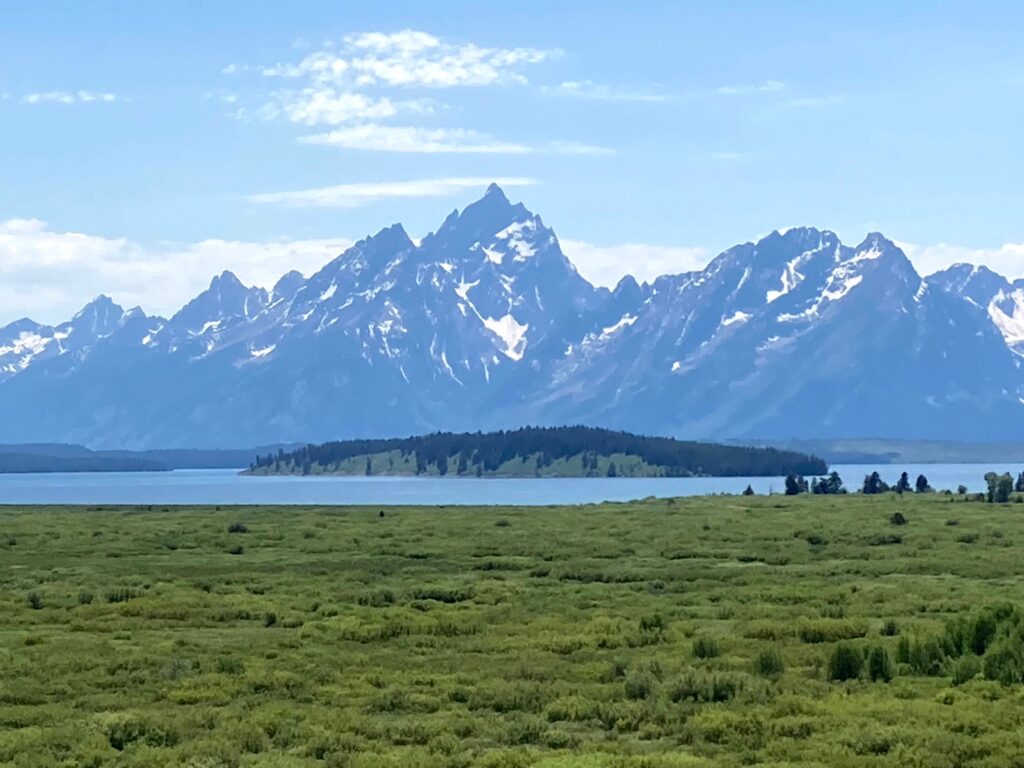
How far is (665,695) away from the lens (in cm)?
3641

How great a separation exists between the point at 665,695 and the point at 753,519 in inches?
3271

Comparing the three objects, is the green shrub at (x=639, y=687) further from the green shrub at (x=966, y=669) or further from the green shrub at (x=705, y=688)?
the green shrub at (x=966, y=669)

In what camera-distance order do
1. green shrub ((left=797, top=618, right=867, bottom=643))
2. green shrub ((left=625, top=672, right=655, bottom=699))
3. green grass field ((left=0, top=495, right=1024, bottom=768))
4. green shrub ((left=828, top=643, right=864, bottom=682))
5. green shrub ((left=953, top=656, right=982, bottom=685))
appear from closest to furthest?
green grass field ((left=0, top=495, right=1024, bottom=768)) < green shrub ((left=625, top=672, right=655, bottom=699)) < green shrub ((left=953, top=656, right=982, bottom=685)) < green shrub ((left=828, top=643, right=864, bottom=682)) < green shrub ((left=797, top=618, right=867, bottom=643))

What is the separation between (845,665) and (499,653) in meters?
10.8

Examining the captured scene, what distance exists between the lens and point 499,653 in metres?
44.8

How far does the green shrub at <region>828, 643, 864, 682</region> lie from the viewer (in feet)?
128

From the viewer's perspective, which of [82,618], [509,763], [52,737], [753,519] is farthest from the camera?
[753,519]

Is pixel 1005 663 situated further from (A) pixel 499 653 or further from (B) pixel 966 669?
(A) pixel 499 653

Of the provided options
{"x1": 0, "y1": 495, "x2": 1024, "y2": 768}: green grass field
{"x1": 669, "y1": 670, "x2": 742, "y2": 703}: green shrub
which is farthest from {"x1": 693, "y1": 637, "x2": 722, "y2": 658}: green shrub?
{"x1": 669, "y1": 670, "x2": 742, "y2": 703}: green shrub

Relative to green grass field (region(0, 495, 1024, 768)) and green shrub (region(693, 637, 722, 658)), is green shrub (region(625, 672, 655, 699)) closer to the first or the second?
green grass field (region(0, 495, 1024, 768))

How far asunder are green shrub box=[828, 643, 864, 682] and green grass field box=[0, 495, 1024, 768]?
374 millimetres

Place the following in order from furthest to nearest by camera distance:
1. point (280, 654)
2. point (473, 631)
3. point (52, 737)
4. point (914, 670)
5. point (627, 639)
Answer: point (473, 631) → point (627, 639) → point (280, 654) → point (914, 670) → point (52, 737)

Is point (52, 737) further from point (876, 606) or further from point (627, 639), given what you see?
point (876, 606)

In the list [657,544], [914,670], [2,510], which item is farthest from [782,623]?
[2,510]
